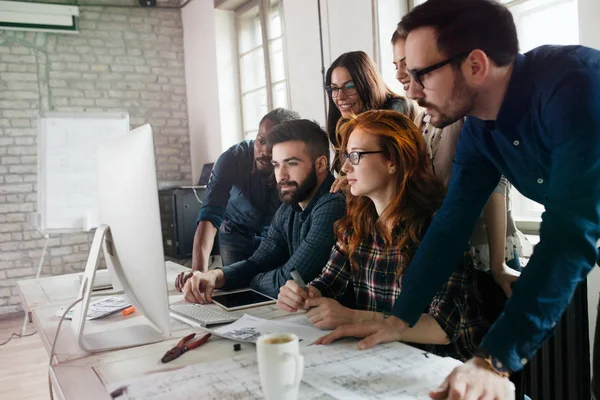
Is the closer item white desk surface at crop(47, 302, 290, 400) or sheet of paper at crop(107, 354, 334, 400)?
sheet of paper at crop(107, 354, 334, 400)

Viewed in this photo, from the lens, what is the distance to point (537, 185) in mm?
1186

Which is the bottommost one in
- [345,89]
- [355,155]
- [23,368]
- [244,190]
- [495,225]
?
[23,368]

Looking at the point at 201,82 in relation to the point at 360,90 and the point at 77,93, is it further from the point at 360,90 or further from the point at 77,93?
the point at 360,90

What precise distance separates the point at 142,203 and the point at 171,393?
38 cm

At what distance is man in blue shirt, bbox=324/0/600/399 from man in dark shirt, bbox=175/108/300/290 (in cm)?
153

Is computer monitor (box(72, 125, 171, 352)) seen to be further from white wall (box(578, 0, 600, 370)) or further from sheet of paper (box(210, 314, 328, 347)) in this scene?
white wall (box(578, 0, 600, 370))

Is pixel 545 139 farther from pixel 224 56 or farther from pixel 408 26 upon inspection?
pixel 224 56

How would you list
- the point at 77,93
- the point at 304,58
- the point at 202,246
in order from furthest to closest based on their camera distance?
the point at 77,93
the point at 304,58
the point at 202,246

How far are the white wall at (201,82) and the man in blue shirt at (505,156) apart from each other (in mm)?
3893

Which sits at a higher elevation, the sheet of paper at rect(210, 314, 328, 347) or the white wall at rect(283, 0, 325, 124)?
the white wall at rect(283, 0, 325, 124)

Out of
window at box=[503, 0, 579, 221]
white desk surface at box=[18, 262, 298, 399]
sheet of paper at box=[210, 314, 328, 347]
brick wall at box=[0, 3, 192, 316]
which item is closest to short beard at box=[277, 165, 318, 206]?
white desk surface at box=[18, 262, 298, 399]

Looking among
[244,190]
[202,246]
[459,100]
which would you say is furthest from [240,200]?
[459,100]

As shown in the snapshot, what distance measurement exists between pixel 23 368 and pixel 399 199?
3.01 m

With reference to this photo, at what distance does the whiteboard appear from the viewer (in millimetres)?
4219
